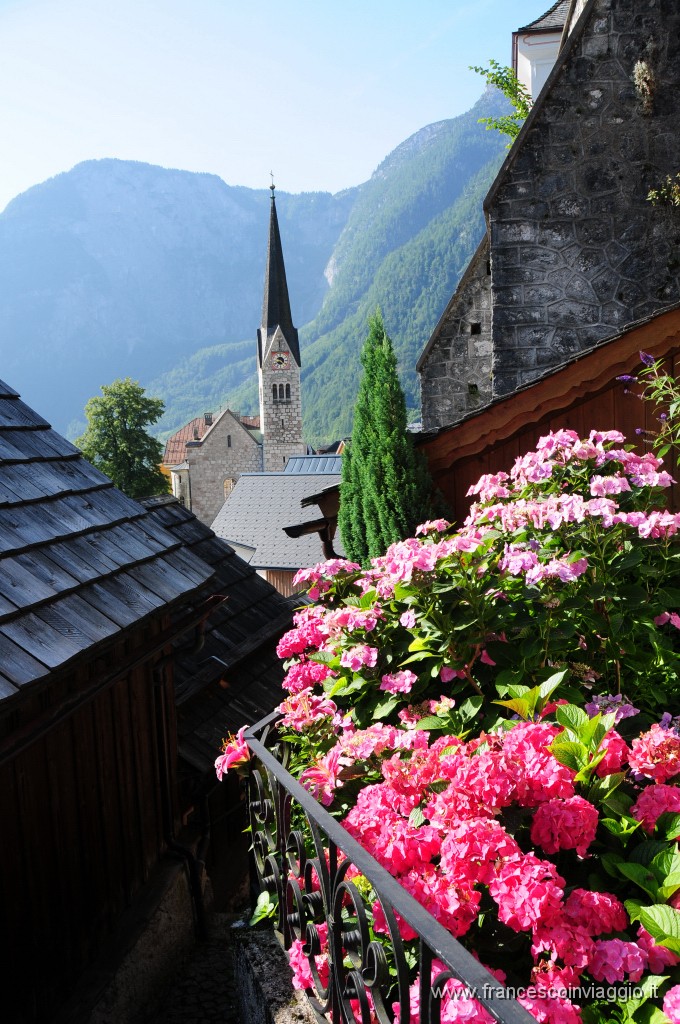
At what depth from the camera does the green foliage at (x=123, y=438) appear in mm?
42969

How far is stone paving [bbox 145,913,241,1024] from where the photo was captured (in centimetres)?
440

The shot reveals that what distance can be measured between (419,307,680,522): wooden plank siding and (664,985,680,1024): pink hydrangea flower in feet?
15.5

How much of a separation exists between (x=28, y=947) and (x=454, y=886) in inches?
101

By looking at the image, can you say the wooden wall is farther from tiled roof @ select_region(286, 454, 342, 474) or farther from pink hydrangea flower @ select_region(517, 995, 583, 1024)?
tiled roof @ select_region(286, 454, 342, 474)

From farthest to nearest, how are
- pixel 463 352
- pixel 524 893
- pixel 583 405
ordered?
pixel 463 352
pixel 583 405
pixel 524 893

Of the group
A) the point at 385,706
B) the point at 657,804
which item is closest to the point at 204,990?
the point at 385,706

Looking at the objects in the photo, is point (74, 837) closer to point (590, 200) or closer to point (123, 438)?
point (590, 200)

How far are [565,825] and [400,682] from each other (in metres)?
0.95

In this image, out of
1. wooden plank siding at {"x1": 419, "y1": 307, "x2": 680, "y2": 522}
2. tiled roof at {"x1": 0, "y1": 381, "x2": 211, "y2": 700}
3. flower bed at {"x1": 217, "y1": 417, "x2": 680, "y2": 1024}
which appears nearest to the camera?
flower bed at {"x1": 217, "y1": 417, "x2": 680, "y2": 1024}

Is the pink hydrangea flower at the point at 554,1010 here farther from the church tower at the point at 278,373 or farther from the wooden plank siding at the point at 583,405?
the church tower at the point at 278,373

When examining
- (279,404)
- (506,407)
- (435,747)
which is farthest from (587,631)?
(279,404)

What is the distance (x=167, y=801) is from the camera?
219 inches

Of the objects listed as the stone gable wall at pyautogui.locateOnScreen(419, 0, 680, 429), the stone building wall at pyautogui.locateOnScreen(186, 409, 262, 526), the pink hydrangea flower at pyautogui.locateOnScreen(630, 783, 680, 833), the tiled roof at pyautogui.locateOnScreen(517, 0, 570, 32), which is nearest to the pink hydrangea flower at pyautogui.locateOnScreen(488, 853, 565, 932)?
the pink hydrangea flower at pyautogui.locateOnScreen(630, 783, 680, 833)

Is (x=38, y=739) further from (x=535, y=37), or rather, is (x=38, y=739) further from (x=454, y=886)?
(x=535, y=37)
